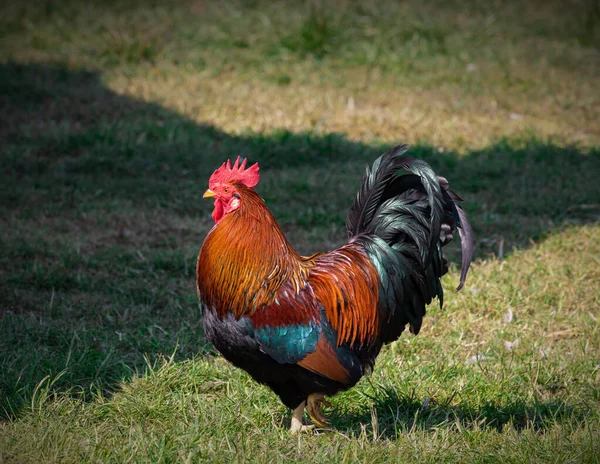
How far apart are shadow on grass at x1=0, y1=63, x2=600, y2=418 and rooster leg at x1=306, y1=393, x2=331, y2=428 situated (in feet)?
1.97

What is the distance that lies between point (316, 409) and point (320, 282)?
2.03ft

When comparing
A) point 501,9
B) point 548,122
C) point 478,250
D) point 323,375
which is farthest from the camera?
point 501,9

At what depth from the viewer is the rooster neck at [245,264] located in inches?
127

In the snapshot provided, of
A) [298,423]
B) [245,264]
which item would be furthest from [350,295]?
[298,423]

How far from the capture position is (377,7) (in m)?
11.5

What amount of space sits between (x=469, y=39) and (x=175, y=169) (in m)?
5.94

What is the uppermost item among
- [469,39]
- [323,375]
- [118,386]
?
[469,39]

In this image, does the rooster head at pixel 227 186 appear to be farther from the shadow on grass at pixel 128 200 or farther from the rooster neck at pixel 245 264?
the shadow on grass at pixel 128 200

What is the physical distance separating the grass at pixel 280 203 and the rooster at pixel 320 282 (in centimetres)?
37

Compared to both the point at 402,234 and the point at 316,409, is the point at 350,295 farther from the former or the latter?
the point at 316,409

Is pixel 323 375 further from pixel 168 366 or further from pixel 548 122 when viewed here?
pixel 548 122

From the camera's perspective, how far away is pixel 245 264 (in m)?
3.28

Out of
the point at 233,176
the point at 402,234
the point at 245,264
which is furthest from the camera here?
the point at 402,234

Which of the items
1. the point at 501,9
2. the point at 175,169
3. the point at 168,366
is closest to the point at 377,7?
the point at 501,9
